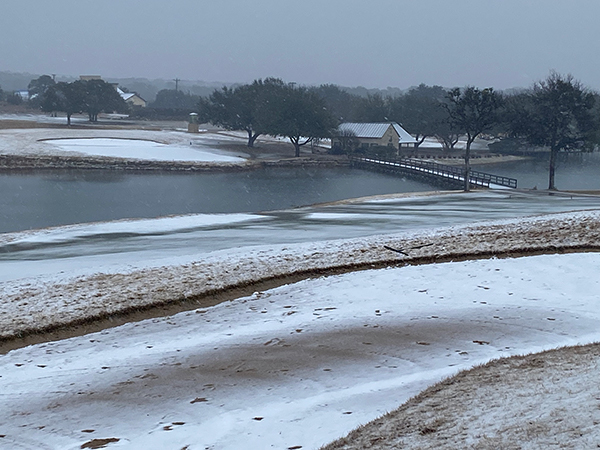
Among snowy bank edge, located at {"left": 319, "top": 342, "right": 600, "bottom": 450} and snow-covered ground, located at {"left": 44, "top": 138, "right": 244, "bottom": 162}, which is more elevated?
snow-covered ground, located at {"left": 44, "top": 138, "right": 244, "bottom": 162}

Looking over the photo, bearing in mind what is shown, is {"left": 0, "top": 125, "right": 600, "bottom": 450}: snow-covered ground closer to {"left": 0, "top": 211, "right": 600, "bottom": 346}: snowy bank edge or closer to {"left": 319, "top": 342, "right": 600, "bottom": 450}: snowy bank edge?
{"left": 0, "top": 211, "right": 600, "bottom": 346}: snowy bank edge

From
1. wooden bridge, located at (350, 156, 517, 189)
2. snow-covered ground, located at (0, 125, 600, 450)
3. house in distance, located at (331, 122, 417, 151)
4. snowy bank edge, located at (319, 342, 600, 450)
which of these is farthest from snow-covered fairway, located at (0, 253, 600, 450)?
house in distance, located at (331, 122, 417, 151)

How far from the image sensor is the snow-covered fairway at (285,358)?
871cm

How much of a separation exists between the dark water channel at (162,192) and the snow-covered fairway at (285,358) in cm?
3001

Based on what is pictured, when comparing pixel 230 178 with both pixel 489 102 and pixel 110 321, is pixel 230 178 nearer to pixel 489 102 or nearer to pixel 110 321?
pixel 489 102

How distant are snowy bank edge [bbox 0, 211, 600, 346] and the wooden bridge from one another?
40.9 metres

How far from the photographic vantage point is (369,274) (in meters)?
17.5

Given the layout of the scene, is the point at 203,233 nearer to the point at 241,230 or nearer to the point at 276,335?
the point at 241,230

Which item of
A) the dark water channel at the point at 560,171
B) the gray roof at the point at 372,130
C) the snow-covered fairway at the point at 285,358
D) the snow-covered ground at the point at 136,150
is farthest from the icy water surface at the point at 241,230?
the gray roof at the point at 372,130

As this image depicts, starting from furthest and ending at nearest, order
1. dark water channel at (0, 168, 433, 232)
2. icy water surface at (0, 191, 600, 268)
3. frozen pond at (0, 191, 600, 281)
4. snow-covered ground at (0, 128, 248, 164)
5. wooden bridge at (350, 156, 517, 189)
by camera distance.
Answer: snow-covered ground at (0, 128, 248, 164), wooden bridge at (350, 156, 517, 189), dark water channel at (0, 168, 433, 232), icy water surface at (0, 191, 600, 268), frozen pond at (0, 191, 600, 281)

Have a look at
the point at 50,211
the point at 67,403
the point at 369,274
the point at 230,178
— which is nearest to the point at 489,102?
the point at 230,178

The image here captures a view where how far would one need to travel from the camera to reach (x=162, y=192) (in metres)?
61.5

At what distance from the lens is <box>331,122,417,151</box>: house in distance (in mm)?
106125

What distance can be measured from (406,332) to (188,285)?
6248 millimetres
